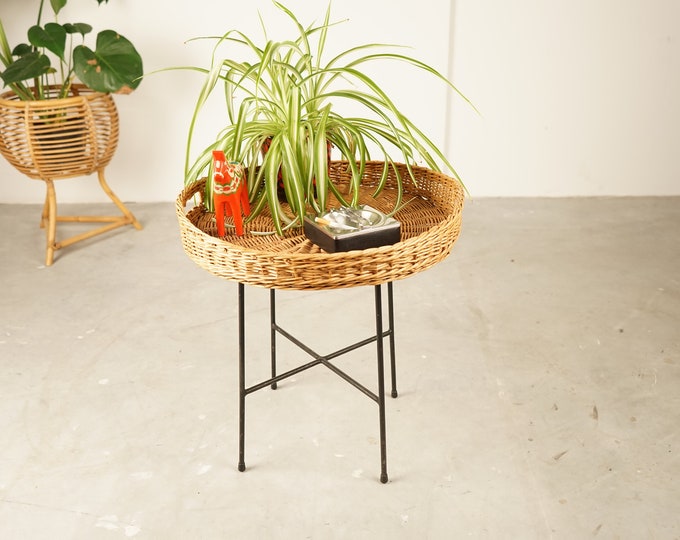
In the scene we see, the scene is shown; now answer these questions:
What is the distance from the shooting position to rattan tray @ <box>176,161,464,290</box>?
1507 mm

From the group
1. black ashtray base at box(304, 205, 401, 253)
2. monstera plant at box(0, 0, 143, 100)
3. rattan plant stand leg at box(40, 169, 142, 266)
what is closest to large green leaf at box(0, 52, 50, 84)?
monstera plant at box(0, 0, 143, 100)

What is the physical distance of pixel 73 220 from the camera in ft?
11.0

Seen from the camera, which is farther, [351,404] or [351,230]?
[351,404]

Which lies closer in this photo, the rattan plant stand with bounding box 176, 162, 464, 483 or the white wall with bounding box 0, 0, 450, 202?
the rattan plant stand with bounding box 176, 162, 464, 483

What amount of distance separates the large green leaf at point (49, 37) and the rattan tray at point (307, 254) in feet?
4.47

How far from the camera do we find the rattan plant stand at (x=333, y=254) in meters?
1.51

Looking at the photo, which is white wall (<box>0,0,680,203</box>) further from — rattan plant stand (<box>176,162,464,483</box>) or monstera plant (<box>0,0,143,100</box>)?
rattan plant stand (<box>176,162,464,483</box>)

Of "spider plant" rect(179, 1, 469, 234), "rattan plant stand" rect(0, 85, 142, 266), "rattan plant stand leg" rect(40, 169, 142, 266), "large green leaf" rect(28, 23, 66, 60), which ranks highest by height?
"large green leaf" rect(28, 23, 66, 60)

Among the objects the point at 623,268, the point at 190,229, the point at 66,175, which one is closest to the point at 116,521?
the point at 190,229

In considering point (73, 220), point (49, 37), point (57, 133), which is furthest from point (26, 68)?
point (73, 220)

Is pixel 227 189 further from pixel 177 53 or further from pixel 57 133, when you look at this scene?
pixel 177 53

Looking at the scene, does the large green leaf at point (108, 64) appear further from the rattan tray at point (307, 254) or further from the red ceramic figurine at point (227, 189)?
the red ceramic figurine at point (227, 189)

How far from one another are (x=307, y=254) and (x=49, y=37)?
6.25ft

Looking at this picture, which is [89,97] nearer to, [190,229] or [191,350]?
[191,350]
